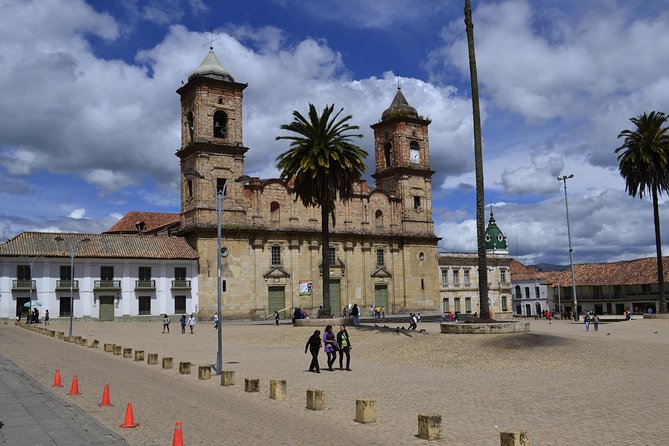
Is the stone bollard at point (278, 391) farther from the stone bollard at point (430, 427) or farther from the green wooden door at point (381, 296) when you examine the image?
the green wooden door at point (381, 296)

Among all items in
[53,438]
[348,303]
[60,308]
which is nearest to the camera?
[53,438]

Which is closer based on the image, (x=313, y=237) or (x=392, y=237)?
(x=313, y=237)

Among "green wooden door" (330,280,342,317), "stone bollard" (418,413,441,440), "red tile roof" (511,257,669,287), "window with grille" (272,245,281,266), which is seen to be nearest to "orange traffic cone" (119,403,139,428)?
"stone bollard" (418,413,441,440)

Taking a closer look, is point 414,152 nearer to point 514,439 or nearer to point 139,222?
point 139,222

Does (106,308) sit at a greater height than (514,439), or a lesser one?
greater

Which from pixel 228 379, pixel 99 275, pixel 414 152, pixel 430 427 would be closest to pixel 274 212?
pixel 99 275

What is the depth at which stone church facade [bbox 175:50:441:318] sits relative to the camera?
55406mm

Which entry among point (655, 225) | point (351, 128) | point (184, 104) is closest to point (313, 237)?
point (184, 104)

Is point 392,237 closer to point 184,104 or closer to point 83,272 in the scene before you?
point 184,104

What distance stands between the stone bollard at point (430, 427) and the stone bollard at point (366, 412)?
5.13ft

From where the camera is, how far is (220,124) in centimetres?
5766

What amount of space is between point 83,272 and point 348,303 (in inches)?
953

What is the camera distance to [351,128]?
41.4 meters

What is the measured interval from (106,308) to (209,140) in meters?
16.5
